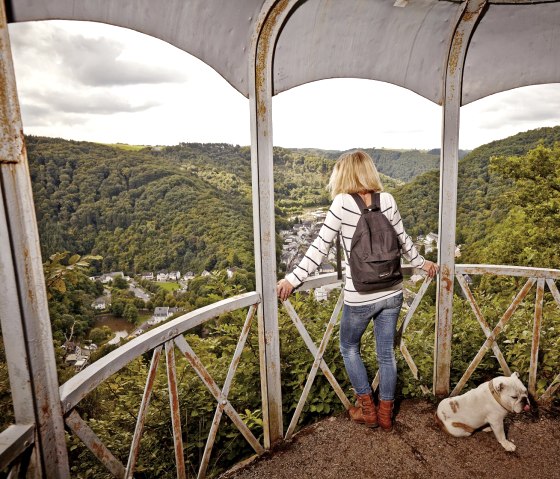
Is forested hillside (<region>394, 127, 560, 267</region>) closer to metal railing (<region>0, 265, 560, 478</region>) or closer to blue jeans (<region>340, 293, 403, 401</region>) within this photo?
metal railing (<region>0, 265, 560, 478</region>)

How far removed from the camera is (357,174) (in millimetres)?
2645

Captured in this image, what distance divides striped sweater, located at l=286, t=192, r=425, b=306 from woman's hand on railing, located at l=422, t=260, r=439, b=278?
0.52 m

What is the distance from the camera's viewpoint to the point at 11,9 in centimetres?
159

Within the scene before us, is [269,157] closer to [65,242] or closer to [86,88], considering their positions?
[86,88]

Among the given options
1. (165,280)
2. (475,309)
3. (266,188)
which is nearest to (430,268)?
(475,309)

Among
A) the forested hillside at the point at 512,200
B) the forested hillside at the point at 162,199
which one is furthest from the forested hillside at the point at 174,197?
the forested hillside at the point at 512,200

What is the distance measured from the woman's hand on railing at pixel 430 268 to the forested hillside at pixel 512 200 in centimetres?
545

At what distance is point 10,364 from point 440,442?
2.96 metres

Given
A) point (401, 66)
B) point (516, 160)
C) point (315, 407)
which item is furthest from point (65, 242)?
point (516, 160)

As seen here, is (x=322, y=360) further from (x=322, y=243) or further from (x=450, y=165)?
(x=450, y=165)

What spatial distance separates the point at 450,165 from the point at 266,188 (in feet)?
5.32

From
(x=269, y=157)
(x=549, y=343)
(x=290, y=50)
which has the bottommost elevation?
(x=549, y=343)

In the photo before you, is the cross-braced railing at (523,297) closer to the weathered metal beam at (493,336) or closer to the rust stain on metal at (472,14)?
the weathered metal beam at (493,336)

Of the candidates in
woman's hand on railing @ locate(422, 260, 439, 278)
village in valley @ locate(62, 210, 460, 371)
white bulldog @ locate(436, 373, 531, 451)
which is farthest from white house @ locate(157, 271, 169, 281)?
white bulldog @ locate(436, 373, 531, 451)
